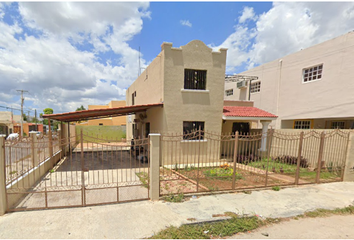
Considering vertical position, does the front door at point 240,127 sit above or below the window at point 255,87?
below

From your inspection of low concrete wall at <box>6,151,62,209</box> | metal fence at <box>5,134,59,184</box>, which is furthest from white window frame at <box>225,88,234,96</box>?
metal fence at <box>5,134,59,184</box>

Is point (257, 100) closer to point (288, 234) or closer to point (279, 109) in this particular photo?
point (279, 109)

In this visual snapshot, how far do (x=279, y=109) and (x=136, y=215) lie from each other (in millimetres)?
13792

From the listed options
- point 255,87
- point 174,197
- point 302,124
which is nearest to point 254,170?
point 174,197

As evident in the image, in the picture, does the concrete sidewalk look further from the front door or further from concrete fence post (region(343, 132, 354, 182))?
the front door

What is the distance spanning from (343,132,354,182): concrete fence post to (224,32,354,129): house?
457 centimetres

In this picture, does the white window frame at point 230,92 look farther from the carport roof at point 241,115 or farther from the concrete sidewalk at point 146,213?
the concrete sidewalk at point 146,213

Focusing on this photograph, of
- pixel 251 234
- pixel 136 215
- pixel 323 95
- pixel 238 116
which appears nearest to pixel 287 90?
pixel 323 95

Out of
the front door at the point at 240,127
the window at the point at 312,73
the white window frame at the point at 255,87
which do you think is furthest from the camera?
the white window frame at the point at 255,87

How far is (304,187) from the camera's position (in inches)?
230

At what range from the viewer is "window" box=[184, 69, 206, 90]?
8.93 m

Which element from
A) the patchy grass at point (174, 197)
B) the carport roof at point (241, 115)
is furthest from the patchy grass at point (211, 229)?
the carport roof at point (241, 115)

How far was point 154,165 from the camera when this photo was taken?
4445 millimetres

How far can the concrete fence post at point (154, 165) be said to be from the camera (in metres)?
4.40
